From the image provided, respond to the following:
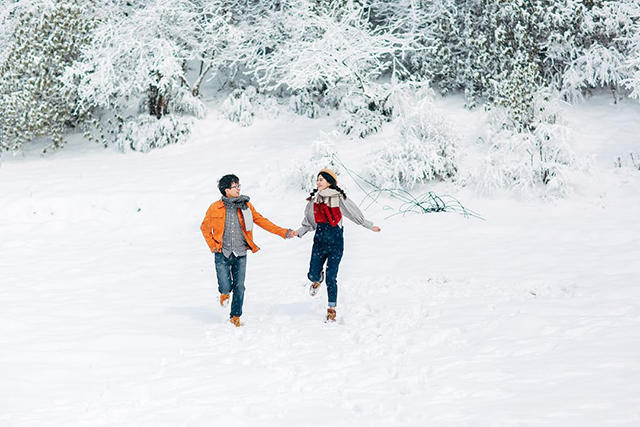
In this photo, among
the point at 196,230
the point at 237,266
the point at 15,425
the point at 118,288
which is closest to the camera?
the point at 15,425

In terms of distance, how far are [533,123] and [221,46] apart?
9.29 meters

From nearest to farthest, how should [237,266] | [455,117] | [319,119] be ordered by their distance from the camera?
[237,266] < [455,117] < [319,119]

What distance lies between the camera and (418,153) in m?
12.3

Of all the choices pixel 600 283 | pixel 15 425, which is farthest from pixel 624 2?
pixel 15 425

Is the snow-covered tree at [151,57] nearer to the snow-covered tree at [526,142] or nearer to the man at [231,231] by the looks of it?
the snow-covered tree at [526,142]

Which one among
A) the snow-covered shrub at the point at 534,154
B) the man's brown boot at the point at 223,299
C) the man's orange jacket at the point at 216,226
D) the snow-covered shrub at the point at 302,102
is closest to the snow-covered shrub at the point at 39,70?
the snow-covered shrub at the point at 302,102

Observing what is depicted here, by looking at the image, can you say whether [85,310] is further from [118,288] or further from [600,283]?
[600,283]

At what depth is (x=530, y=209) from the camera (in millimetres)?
11117

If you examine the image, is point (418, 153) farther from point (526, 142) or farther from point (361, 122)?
point (361, 122)

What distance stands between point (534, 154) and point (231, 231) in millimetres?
7011

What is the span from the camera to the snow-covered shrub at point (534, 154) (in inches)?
450

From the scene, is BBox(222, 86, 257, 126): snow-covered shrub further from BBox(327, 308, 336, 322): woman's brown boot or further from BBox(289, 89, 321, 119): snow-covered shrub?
BBox(327, 308, 336, 322): woman's brown boot

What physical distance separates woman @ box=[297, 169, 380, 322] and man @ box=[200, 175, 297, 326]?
0.30m

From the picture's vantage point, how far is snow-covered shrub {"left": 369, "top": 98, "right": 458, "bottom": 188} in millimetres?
12250
